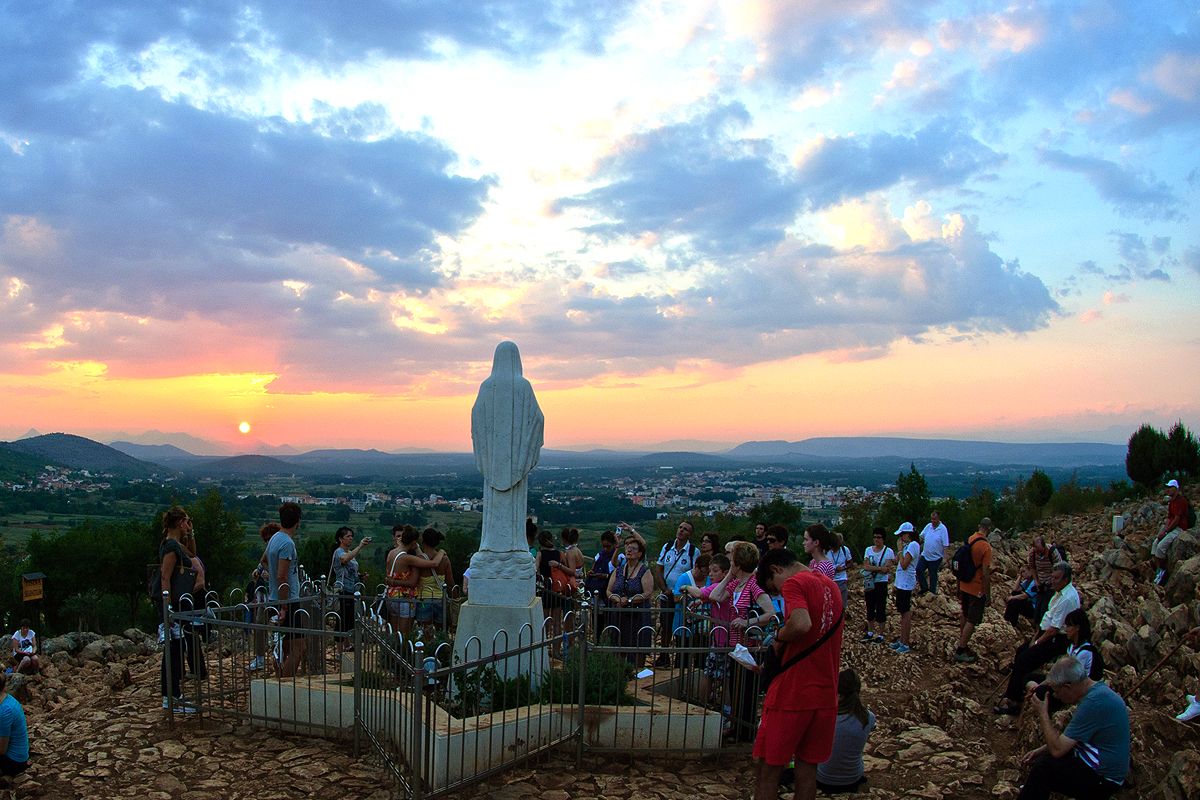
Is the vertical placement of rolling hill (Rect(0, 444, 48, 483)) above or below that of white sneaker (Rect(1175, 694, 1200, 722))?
below

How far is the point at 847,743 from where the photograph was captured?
5688 millimetres

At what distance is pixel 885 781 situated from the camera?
612 centimetres

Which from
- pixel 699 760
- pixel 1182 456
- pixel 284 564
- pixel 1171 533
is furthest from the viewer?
pixel 1182 456

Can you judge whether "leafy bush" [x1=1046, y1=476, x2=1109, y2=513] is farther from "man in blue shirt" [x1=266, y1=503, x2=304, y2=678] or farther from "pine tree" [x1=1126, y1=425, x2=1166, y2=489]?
"man in blue shirt" [x1=266, y1=503, x2=304, y2=678]

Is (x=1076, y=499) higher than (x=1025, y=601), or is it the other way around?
(x=1025, y=601)

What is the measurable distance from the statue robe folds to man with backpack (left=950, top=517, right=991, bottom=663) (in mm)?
5522

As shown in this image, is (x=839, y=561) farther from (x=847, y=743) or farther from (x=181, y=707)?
(x=181, y=707)

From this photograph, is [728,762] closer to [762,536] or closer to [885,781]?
[885,781]

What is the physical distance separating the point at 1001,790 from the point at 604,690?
3.06 meters

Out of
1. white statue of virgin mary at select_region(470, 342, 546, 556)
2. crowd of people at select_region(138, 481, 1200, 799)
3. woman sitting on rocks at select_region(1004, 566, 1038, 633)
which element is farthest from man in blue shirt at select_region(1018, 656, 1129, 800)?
white statue of virgin mary at select_region(470, 342, 546, 556)

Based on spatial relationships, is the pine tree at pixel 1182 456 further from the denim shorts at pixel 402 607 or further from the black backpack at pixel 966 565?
the denim shorts at pixel 402 607

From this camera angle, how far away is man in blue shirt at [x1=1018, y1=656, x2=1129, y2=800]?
16.2ft

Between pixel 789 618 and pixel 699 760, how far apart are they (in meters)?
2.45

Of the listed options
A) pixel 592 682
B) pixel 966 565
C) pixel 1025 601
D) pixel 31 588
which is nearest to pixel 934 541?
pixel 966 565
